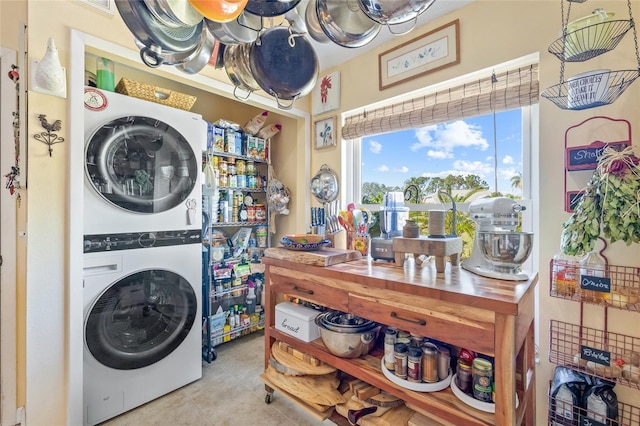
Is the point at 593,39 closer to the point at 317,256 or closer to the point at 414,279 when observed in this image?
the point at 414,279

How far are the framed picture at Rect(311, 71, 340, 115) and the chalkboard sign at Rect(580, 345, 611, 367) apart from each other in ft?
7.27

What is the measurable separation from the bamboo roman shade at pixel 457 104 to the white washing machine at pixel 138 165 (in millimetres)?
1326

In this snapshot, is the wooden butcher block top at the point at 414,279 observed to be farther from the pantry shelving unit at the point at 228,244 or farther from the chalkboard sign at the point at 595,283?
the pantry shelving unit at the point at 228,244

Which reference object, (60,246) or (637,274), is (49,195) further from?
(637,274)

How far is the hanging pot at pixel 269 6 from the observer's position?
0.86 m

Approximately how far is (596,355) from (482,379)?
546 millimetres

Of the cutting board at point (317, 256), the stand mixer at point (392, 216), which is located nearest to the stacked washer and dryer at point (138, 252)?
the cutting board at point (317, 256)

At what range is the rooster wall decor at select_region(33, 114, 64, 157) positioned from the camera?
1440mm

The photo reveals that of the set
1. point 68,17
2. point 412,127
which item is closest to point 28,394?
point 68,17

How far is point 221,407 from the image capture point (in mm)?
1781

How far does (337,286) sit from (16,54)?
6.83 feet

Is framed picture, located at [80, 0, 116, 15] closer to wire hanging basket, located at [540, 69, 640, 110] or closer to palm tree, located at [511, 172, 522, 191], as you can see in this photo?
wire hanging basket, located at [540, 69, 640, 110]

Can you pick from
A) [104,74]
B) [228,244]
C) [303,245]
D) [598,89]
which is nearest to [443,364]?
[303,245]

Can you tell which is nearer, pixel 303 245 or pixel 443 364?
pixel 443 364
